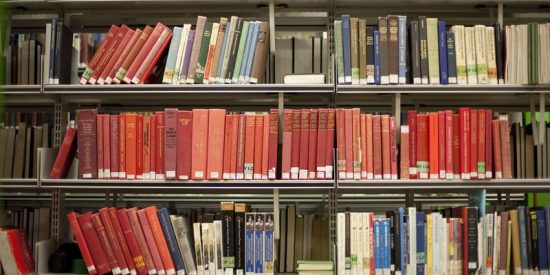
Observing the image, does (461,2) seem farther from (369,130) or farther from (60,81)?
(60,81)

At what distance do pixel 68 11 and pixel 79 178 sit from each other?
0.83 metres

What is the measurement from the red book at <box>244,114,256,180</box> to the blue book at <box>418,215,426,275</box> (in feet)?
2.36

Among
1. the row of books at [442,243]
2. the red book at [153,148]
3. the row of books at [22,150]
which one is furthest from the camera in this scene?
the row of books at [22,150]

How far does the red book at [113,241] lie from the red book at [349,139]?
3.29ft

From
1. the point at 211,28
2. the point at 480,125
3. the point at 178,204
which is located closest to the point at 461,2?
the point at 480,125

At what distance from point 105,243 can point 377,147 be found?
3.98 feet

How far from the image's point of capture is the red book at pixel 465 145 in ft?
7.88

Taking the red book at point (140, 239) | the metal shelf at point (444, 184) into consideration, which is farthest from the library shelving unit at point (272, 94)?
the red book at point (140, 239)

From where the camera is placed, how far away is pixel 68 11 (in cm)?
274

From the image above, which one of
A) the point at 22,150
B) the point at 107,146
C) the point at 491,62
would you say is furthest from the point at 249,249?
the point at 491,62

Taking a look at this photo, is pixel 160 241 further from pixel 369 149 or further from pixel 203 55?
pixel 369 149

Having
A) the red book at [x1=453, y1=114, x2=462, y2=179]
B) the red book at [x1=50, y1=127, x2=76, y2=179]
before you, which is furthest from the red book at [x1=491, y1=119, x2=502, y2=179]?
the red book at [x1=50, y1=127, x2=76, y2=179]

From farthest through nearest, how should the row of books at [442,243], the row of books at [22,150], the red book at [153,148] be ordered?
the row of books at [22,150] → the red book at [153,148] → the row of books at [442,243]

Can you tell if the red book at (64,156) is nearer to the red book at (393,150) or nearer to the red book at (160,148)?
the red book at (160,148)
